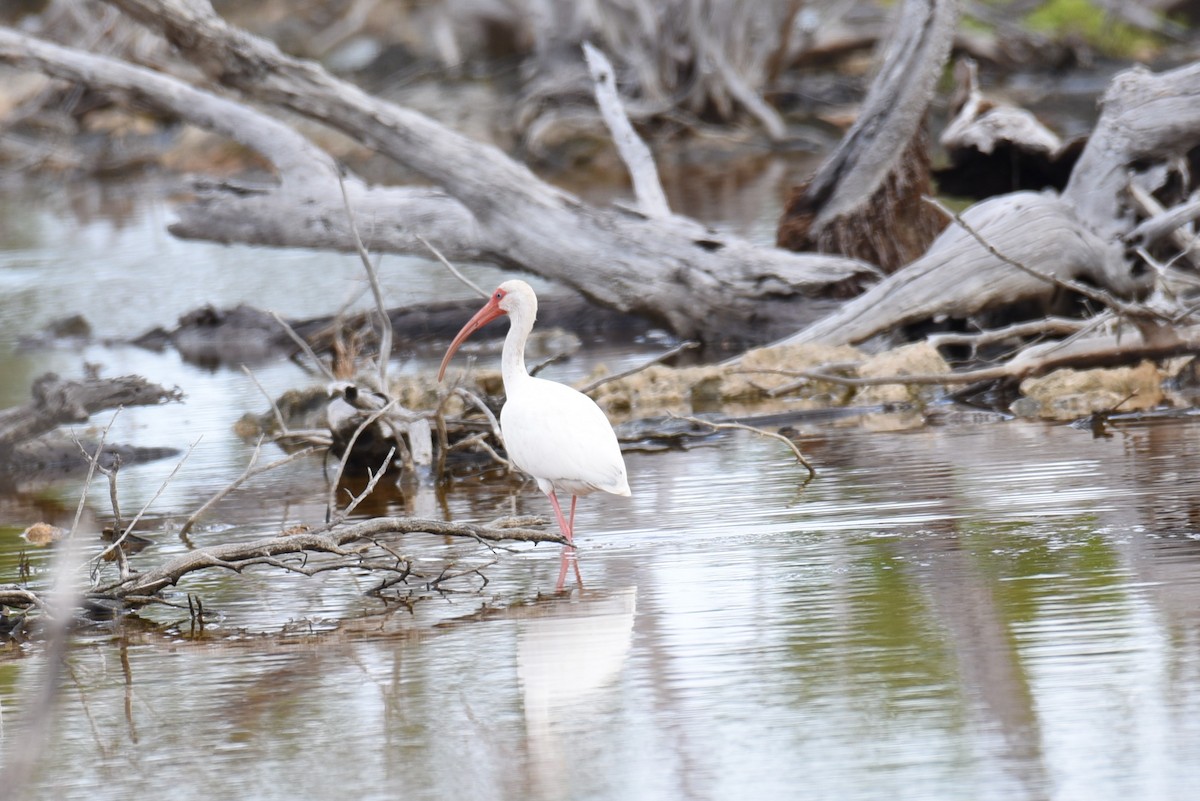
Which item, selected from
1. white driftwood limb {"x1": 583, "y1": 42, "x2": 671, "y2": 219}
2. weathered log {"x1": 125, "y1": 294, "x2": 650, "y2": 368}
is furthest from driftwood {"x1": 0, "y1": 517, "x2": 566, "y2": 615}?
weathered log {"x1": 125, "y1": 294, "x2": 650, "y2": 368}

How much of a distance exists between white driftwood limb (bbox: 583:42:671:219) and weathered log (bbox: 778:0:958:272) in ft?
3.31

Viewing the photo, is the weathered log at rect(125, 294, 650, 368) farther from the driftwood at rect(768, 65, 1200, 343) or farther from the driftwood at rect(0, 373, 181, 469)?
the driftwood at rect(0, 373, 181, 469)

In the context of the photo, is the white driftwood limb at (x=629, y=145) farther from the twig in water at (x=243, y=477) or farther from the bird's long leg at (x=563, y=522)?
the bird's long leg at (x=563, y=522)

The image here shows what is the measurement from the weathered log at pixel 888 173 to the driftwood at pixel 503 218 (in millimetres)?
670

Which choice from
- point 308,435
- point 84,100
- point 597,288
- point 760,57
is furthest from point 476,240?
point 84,100

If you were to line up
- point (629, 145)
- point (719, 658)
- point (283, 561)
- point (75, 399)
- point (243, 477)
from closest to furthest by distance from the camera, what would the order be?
point (719, 658) < point (283, 561) < point (243, 477) < point (75, 399) < point (629, 145)

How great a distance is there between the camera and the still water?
14.4ft

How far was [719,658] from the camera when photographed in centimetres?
529

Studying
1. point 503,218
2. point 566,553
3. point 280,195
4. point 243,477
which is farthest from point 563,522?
point 280,195

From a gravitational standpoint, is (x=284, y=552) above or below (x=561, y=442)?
below

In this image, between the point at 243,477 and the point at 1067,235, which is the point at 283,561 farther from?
the point at 1067,235

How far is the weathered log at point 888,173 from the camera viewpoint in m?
12.0

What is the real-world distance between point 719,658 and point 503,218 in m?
7.23

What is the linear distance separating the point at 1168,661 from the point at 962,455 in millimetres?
3740
